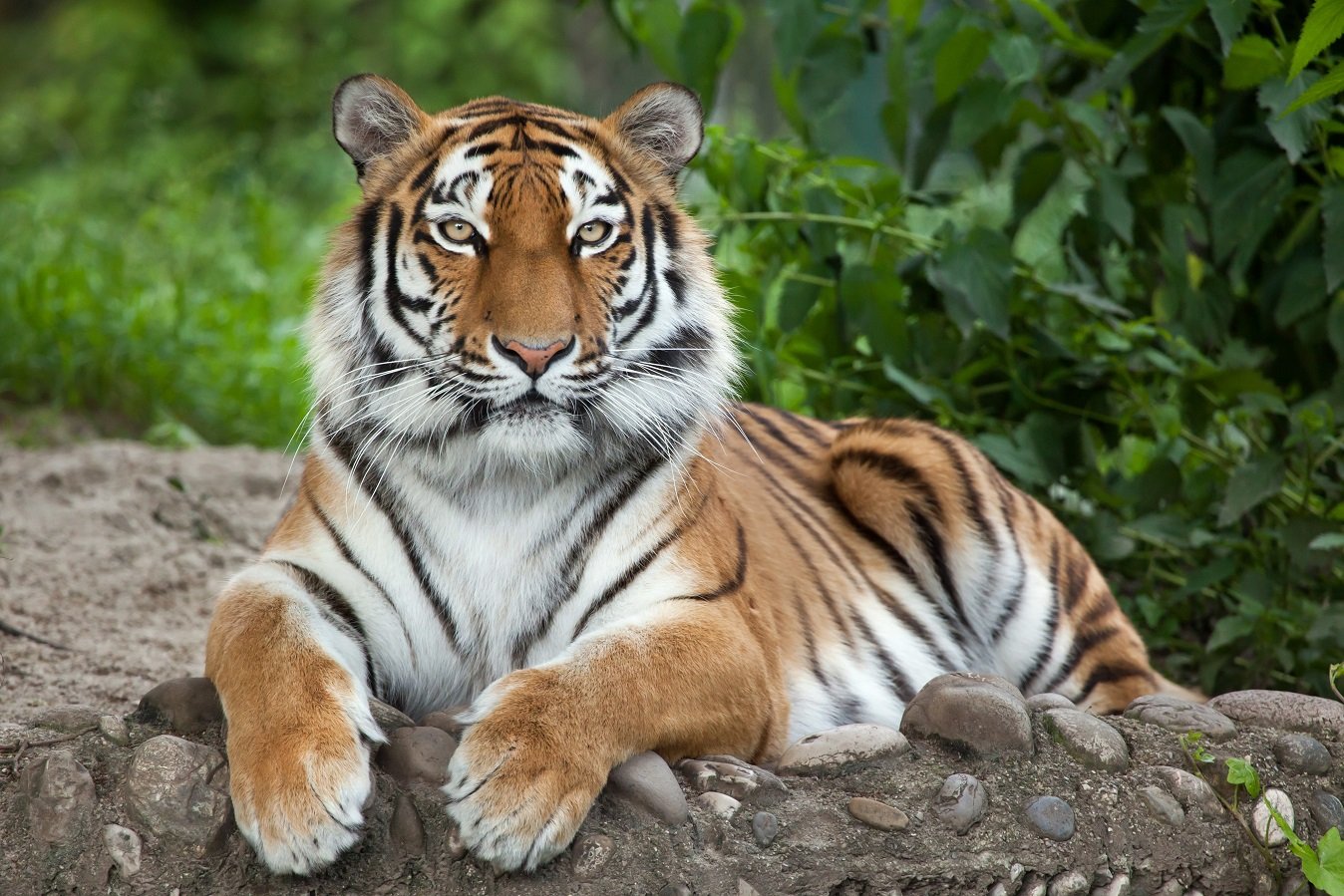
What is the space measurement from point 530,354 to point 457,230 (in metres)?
0.36

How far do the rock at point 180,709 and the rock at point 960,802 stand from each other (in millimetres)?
1210

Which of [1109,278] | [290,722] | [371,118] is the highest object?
[371,118]

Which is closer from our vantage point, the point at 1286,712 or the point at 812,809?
the point at 812,809

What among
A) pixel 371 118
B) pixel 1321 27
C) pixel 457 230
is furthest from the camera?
pixel 371 118

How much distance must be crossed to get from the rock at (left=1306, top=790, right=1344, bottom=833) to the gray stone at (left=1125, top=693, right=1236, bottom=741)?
0.18 meters

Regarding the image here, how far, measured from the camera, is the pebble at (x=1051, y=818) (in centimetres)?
240

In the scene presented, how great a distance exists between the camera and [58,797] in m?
2.26

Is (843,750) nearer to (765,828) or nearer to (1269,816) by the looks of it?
(765,828)

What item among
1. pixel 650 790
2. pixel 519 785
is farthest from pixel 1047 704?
pixel 519 785

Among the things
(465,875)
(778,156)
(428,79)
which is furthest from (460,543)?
(428,79)

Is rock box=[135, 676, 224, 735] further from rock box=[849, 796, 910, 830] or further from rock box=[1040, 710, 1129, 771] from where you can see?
rock box=[1040, 710, 1129, 771]

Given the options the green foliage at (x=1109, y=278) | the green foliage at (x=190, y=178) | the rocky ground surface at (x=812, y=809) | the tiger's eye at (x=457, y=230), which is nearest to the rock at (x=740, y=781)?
the rocky ground surface at (x=812, y=809)

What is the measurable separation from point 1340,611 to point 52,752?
8.84 ft

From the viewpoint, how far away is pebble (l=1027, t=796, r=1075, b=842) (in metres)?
2.40
